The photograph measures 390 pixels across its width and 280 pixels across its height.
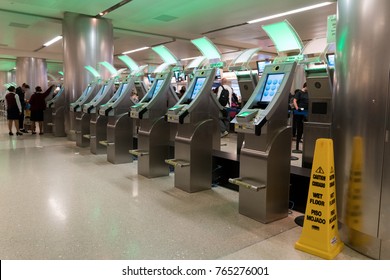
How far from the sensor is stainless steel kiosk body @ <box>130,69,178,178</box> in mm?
4774

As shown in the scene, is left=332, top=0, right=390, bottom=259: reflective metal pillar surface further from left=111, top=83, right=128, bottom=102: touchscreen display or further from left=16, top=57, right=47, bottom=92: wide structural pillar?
left=16, top=57, right=47, bottom=92: wide structural pillar

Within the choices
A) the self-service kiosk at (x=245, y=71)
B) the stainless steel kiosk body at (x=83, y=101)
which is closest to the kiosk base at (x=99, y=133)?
the stainless steel kiosk body at (x=83, y=101)

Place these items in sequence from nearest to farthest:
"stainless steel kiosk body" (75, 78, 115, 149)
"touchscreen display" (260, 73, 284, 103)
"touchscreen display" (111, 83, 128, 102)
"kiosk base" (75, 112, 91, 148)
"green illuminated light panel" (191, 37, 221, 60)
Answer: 1. "touchscreen display" (260, 73, 284, 103)
2. "green illuminated light panel" (191, 37, 221, 60)
3. "touchscreen display" (111, 83, 128, 102)
4. "stainless steel kiosk body" (75, 78, 115, 149)
5. "kiosk base" (75, 112, 91, 148)

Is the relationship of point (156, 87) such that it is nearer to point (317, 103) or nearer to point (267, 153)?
point (317, 103)

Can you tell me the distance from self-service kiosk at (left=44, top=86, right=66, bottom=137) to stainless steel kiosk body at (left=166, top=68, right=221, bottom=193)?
6.07 m

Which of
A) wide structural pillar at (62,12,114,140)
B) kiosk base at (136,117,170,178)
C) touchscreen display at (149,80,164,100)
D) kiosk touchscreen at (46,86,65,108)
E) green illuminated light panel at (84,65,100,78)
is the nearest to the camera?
kiosk base at (136,117,170,178)

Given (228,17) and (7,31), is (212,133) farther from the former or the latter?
(7,31)

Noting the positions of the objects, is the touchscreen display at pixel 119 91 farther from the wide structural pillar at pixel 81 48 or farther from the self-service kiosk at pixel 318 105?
the self-service kiosk at pixel 318 105

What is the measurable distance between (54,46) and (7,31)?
3.04 metres

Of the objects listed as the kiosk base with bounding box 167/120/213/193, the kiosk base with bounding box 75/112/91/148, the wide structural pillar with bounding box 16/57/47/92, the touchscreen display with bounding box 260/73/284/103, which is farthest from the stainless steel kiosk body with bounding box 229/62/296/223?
the wide structural pillar with bounding box 16/57/47/92

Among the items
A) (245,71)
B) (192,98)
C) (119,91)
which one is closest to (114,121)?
(119,91)

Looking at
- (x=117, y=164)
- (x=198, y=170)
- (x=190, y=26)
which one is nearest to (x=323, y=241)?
(x=198, y=170)

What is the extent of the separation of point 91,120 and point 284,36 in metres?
4.46

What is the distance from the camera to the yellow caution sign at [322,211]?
8.17 feet
